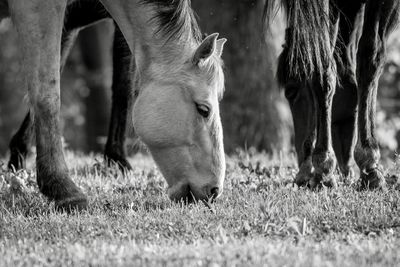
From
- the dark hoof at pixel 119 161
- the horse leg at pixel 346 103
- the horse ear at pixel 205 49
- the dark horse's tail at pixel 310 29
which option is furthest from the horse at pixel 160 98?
the dark hoof at pixel 119 161

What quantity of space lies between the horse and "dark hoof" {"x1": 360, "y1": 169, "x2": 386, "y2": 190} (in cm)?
120

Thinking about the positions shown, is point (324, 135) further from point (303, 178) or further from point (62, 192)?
point (62, 192)

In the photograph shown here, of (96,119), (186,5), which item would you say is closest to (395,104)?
(96,119)

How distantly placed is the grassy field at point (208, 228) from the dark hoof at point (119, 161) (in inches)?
57.4

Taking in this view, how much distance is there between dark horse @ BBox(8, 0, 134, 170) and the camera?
24.5 feet

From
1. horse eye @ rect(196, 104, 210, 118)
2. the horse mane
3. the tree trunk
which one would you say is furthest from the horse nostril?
the tree trunk

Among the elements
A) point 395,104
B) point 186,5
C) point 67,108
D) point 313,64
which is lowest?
point 67,108

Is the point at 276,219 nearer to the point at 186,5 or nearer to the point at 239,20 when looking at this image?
the point at 186,5

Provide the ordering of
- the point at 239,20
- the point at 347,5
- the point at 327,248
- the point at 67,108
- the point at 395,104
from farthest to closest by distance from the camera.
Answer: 1. the point at 67,108
2. the point at 395,104
3. the point at 239,20
4. the point at 347,5
5. the point at 327,248

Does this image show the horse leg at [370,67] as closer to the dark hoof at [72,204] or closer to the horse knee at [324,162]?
the horse knee at [324,162]

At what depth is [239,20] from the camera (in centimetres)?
1051

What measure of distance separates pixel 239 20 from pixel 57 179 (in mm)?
5952

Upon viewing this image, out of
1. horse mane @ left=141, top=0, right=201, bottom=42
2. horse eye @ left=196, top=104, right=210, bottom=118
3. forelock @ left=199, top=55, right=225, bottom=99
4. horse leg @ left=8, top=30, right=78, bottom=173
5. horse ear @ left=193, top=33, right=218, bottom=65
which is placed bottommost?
horse leg @ left=8, top=30, right=78, bottom=173

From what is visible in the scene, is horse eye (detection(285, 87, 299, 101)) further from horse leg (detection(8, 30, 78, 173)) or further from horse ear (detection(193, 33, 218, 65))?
horse leg (detection(8, 30, 78, 173))
